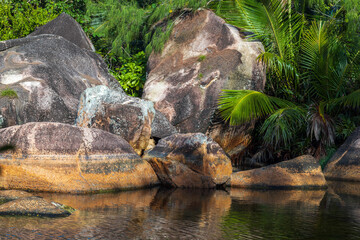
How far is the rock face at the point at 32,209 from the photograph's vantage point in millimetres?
5438

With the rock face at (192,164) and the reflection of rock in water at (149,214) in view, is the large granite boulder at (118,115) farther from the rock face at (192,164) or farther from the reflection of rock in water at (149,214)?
the reflection of rock in water at (149,214)

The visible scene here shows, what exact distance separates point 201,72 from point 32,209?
6858 millimetres

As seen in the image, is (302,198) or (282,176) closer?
(302,198)

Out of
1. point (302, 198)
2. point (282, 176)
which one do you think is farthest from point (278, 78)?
point (302, 198)

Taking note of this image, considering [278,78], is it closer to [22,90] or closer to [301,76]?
[301,76]

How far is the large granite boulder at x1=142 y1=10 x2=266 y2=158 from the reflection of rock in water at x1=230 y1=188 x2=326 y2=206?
321 centimetres

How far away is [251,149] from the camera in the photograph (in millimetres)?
11898

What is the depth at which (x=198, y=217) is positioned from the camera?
5828mm

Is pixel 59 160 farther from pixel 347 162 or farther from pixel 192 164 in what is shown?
pixel 347 162

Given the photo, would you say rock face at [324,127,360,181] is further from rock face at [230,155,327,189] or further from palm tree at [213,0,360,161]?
rock face at [230,155,327,189]

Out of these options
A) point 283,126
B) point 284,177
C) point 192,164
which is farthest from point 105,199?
point 283,126

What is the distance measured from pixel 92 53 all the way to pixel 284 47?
190 inches

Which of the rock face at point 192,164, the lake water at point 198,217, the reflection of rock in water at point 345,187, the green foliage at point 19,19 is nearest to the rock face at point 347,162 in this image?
the reflection of rock in water at point 345,187

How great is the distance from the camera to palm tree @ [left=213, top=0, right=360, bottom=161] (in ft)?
36.0
